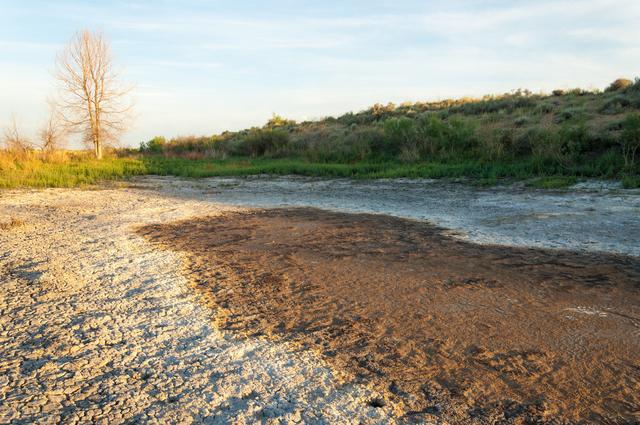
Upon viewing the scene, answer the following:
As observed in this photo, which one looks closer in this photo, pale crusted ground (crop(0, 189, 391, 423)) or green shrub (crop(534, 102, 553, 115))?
pale crusted ground (crop(0, 189, 391, 423))

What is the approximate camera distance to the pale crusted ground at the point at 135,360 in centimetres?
287

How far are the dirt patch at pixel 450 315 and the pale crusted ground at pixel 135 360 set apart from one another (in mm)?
276

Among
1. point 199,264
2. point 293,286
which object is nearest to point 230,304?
point 293,286

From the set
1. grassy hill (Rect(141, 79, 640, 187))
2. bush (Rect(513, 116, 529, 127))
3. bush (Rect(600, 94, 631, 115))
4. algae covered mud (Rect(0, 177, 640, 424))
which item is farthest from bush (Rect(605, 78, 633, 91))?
algae covered mud (Rect(0, 177, 640, 424))

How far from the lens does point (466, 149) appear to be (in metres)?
19.3

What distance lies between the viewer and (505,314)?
13.9ft

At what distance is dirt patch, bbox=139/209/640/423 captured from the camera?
3.05 metres

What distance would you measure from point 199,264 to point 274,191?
28.7 ft

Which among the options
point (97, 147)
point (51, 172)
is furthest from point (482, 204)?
point (97, 147)

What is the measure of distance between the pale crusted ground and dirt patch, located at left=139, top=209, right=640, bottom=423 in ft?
0.91

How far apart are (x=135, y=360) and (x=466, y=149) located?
57.0ft

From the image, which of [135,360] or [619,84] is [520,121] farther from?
[135,360]

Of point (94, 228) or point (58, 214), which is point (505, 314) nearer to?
point (94, 228)

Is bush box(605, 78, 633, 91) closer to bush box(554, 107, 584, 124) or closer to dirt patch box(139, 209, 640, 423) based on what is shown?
bush box(554, 107, 584, 124)
